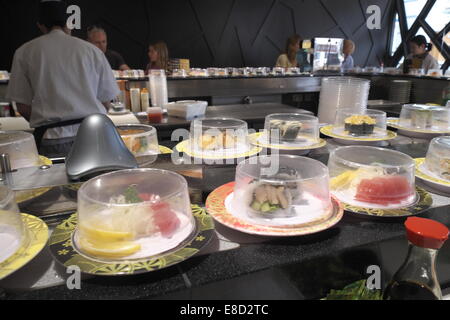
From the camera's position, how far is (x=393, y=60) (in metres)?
9.37

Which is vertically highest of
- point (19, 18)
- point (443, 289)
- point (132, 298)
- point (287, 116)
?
point (19, 18)

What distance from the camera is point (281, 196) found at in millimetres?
812

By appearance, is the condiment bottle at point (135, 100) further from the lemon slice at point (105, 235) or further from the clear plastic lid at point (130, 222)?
the lemon slice at point (105, 235)

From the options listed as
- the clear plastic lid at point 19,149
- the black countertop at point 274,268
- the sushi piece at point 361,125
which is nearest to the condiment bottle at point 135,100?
the clear plastic lid at point 19,149

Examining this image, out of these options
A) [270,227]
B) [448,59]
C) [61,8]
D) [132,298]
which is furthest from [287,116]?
[448,59]

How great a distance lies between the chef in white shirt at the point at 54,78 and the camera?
211 cm

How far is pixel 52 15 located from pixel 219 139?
1.60 metres

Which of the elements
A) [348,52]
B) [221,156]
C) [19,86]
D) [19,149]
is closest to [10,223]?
[19,149]

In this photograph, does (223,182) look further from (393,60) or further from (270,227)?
(393,60)

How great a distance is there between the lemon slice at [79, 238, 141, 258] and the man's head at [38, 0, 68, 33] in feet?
6.48

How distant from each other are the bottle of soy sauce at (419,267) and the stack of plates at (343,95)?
1.20 m

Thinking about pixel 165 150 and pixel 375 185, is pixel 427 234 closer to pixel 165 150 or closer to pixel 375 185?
pixel 375 185

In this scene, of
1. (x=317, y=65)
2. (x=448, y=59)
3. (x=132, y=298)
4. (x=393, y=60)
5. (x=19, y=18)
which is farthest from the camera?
(x=393, y=60)

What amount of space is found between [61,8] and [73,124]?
29.9 inches
